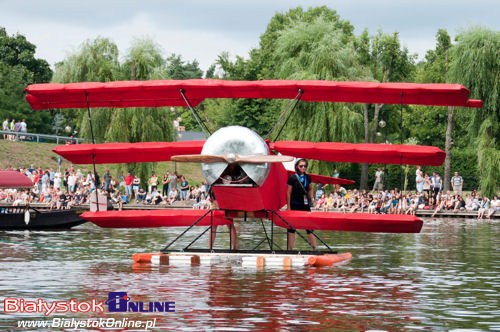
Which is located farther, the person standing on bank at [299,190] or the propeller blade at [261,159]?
the person standing on bank at [299,190]

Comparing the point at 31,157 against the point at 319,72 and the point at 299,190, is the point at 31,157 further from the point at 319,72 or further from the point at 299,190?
the point at 299,190

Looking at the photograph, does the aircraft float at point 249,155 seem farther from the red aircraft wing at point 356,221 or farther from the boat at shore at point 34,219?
the boat at shore at point 34,219

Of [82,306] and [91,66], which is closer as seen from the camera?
[82,306]

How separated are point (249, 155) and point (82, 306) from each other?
4.91 meters

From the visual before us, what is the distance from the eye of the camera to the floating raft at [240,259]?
15711mm

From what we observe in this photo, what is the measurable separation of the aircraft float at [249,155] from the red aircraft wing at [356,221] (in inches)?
0.8

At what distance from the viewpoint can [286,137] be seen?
153 feet

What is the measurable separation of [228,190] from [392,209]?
944 inches

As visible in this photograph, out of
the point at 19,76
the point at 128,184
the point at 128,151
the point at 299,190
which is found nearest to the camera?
the point at 299,190

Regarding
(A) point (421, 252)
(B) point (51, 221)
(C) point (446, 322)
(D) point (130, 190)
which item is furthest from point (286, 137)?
(C) point (446, 322)

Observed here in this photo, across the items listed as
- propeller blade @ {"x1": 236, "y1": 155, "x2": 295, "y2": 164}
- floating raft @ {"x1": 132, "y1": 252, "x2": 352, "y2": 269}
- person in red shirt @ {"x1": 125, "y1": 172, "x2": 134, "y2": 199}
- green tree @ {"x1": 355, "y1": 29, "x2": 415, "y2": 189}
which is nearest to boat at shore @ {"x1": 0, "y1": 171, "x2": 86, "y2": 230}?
floating raft @ {"x1": 132, "y1": 252, "x2": 352, "y2": 269}

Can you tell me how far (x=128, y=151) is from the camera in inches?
667

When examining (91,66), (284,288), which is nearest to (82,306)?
(284,288)

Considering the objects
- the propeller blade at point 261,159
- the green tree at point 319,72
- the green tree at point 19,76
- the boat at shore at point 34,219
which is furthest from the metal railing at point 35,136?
the propeller blade at point 261,159
